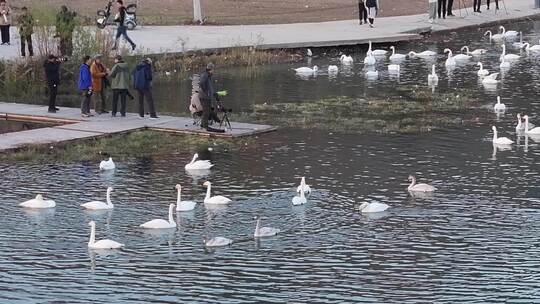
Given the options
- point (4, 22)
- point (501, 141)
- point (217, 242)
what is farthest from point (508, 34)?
point (217, 242)

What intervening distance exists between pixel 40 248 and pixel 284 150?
8901mm

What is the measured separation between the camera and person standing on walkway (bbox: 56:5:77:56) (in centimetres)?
3797

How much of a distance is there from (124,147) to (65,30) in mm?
10825

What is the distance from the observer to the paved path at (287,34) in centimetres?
4438

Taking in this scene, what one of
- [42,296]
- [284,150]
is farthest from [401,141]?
[42,296]

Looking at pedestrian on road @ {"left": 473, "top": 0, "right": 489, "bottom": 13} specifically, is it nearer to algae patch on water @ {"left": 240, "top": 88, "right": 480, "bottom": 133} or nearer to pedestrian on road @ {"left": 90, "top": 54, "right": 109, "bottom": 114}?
algae patch on water @ {"left": 240, "top": 88, "right": 480, "bottom": 133}

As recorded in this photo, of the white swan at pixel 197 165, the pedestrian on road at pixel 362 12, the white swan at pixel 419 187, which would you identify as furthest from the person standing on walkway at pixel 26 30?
the pedestrian on road at pixel 362 12

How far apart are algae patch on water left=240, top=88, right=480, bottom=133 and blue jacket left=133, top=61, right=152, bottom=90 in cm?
297

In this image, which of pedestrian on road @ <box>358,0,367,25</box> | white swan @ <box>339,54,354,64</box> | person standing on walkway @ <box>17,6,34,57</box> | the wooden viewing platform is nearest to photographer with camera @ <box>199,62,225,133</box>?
the wooden viewing platform

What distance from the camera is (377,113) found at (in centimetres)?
3300

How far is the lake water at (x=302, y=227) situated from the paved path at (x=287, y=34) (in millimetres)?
14759

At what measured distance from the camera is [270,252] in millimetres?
20062

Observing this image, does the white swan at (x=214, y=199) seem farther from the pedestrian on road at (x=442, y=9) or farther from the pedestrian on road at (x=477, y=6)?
the pedestrian on road at (x=477, y=6)

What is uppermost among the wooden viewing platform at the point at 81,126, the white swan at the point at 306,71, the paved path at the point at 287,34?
the paved path at the point at 287,34
